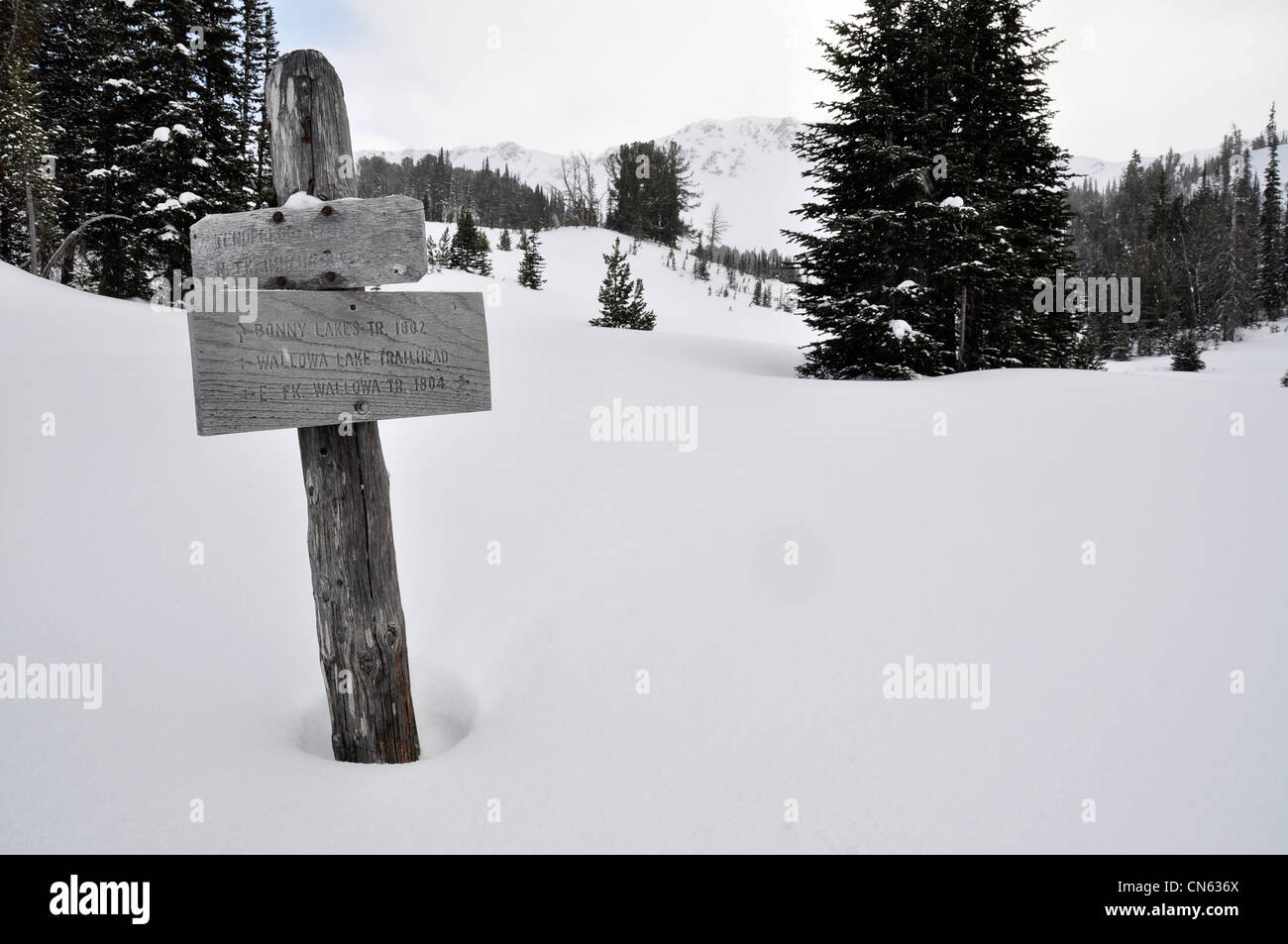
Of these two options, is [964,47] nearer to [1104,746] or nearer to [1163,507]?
[1163,507]

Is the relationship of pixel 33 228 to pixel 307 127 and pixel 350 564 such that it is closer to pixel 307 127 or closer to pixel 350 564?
pixel 307 127

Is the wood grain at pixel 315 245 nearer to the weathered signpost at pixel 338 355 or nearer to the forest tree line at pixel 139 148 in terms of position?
the weathered signpost at pixel 338 355

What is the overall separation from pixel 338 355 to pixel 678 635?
2.13 m

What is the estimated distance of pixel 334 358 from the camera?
2.40m

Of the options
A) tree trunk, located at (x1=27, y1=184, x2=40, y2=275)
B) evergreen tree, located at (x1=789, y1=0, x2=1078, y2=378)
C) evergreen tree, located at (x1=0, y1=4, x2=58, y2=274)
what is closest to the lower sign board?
evergreen tree, located at (x1=789, y1=0, x2=1078, y2=378)

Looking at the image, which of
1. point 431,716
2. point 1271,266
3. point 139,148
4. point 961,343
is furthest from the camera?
point 1271,266

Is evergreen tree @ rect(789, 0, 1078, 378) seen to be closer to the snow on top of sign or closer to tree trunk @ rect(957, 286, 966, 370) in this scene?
tree trunk @ rect(957, 286, 966, 370)

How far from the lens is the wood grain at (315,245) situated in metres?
2.41

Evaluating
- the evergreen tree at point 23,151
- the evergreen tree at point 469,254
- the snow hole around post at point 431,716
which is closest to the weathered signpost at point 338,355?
the snow hole around post at point 431,716

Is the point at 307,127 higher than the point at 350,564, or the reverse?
the point at 307,127

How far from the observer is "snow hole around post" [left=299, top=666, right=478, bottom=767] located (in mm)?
2922

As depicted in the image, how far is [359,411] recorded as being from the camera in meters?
2.46

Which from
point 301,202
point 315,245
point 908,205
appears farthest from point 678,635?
point 908,205
